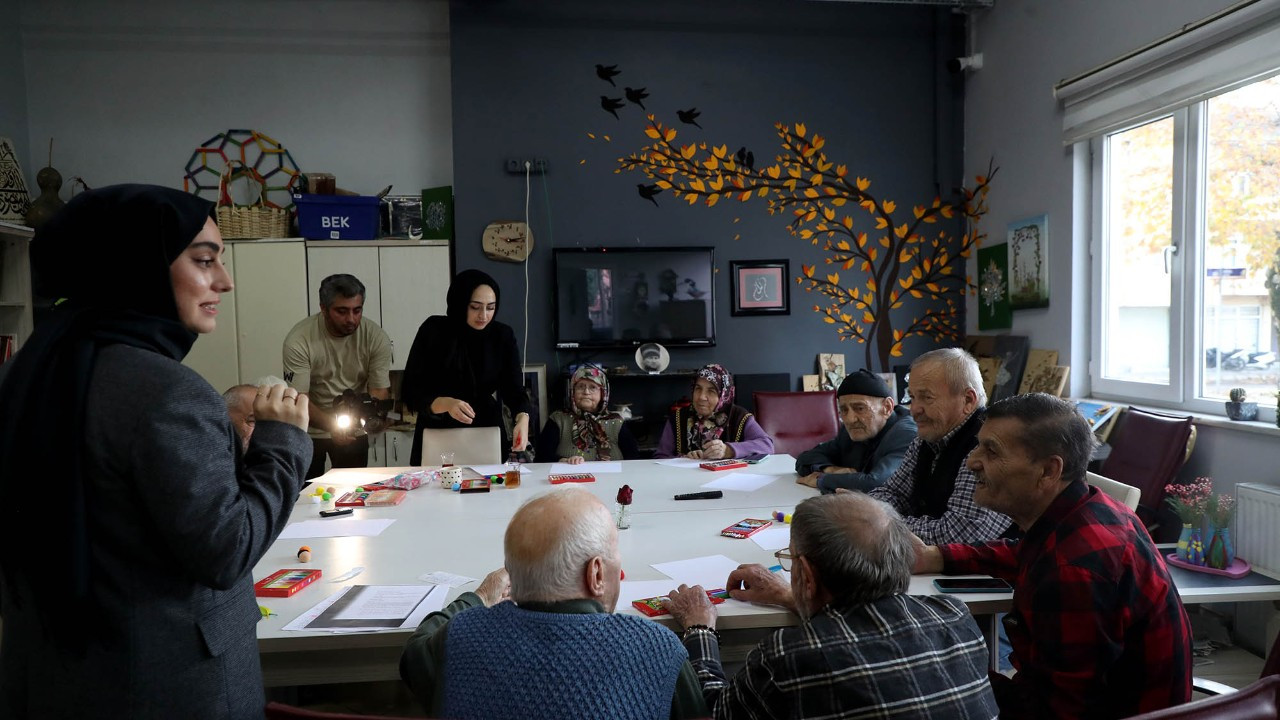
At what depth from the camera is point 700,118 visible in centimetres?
550

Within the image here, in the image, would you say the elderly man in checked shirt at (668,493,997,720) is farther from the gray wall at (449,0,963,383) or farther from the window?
the gray wall at (449,0,963,383)

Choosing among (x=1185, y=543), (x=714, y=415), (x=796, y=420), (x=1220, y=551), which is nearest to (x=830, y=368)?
(x=796, y=420)

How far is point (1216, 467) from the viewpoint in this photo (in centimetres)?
343

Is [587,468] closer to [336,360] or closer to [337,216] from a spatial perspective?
[336,360]

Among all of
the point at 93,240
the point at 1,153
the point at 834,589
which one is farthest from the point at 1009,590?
the point at 1,153

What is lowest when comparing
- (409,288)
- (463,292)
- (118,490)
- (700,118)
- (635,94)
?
(118,490)

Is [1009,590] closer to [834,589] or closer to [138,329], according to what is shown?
[834,589]

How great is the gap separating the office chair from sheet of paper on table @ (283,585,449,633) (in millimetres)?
1722

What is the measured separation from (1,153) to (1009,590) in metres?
5.88

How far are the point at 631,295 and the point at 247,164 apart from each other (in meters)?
2.81

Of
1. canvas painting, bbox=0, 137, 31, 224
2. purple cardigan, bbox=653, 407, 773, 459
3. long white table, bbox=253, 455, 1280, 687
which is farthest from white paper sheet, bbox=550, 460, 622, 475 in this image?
canvas painting, bbox=0, 137, 31, 224

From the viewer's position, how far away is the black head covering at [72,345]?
3.38 ft

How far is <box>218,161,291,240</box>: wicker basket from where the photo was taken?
4.96m

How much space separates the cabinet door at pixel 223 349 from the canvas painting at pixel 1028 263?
194 inches
